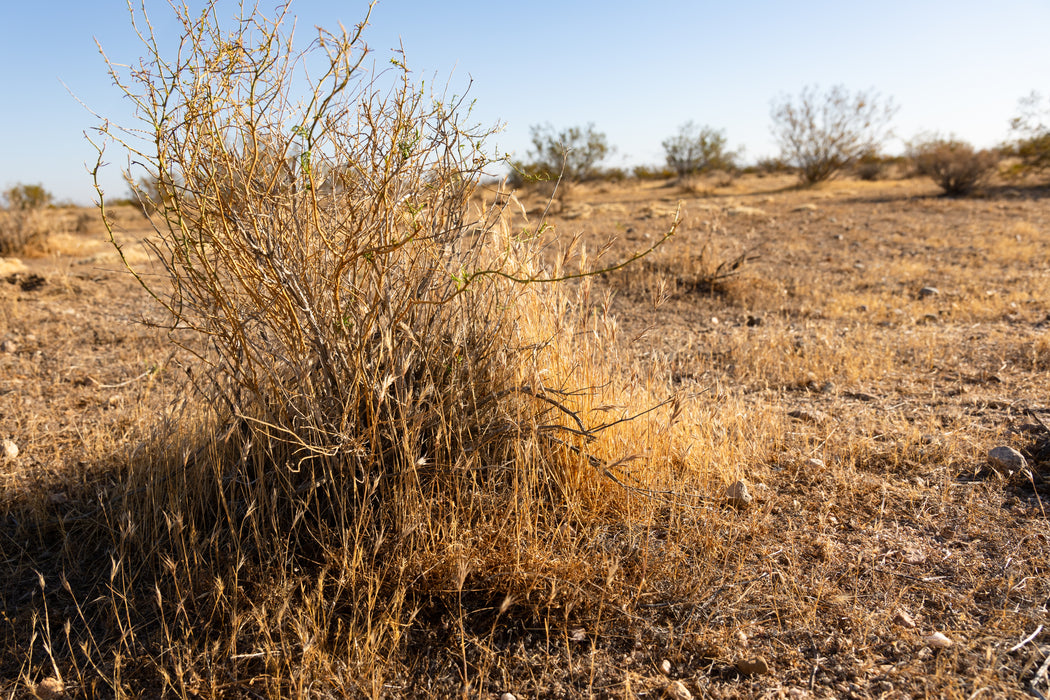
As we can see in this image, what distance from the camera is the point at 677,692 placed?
1632 mm

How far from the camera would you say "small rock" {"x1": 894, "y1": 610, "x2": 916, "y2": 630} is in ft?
6.00

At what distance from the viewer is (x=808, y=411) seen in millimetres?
3318

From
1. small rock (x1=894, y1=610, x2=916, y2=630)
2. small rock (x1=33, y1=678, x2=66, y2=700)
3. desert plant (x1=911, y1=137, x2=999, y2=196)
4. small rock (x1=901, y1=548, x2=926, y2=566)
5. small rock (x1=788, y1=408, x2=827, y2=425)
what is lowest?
small rock (x1=894, y1=610, x2=916, y2=630)

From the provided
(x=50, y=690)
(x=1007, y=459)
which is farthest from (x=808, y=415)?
(x=50, y=690)

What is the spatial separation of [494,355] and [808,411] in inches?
74.5

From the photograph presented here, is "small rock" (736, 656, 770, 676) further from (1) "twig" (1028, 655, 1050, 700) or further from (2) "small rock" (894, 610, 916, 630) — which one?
(1) "twig" (1028, 655, 1050, 700)

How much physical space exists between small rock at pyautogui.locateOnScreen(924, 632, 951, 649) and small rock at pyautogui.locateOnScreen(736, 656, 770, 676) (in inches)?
18.2

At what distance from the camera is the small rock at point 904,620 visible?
1.83 m

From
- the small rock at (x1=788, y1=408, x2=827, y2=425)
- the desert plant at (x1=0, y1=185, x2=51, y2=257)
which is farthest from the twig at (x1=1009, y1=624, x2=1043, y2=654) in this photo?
the desert plant at (x1=0, y1=185, x2=51, y2=257)

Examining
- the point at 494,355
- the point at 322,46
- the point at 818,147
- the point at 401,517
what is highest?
the point at 818,147

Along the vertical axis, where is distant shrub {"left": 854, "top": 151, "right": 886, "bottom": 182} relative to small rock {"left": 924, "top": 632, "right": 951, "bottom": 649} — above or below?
above

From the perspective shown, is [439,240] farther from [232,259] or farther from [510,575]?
[510,575]

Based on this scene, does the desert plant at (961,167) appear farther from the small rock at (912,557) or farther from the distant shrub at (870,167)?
the small rock at (912,557)

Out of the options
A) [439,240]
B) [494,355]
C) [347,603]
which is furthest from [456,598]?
[439,240]
